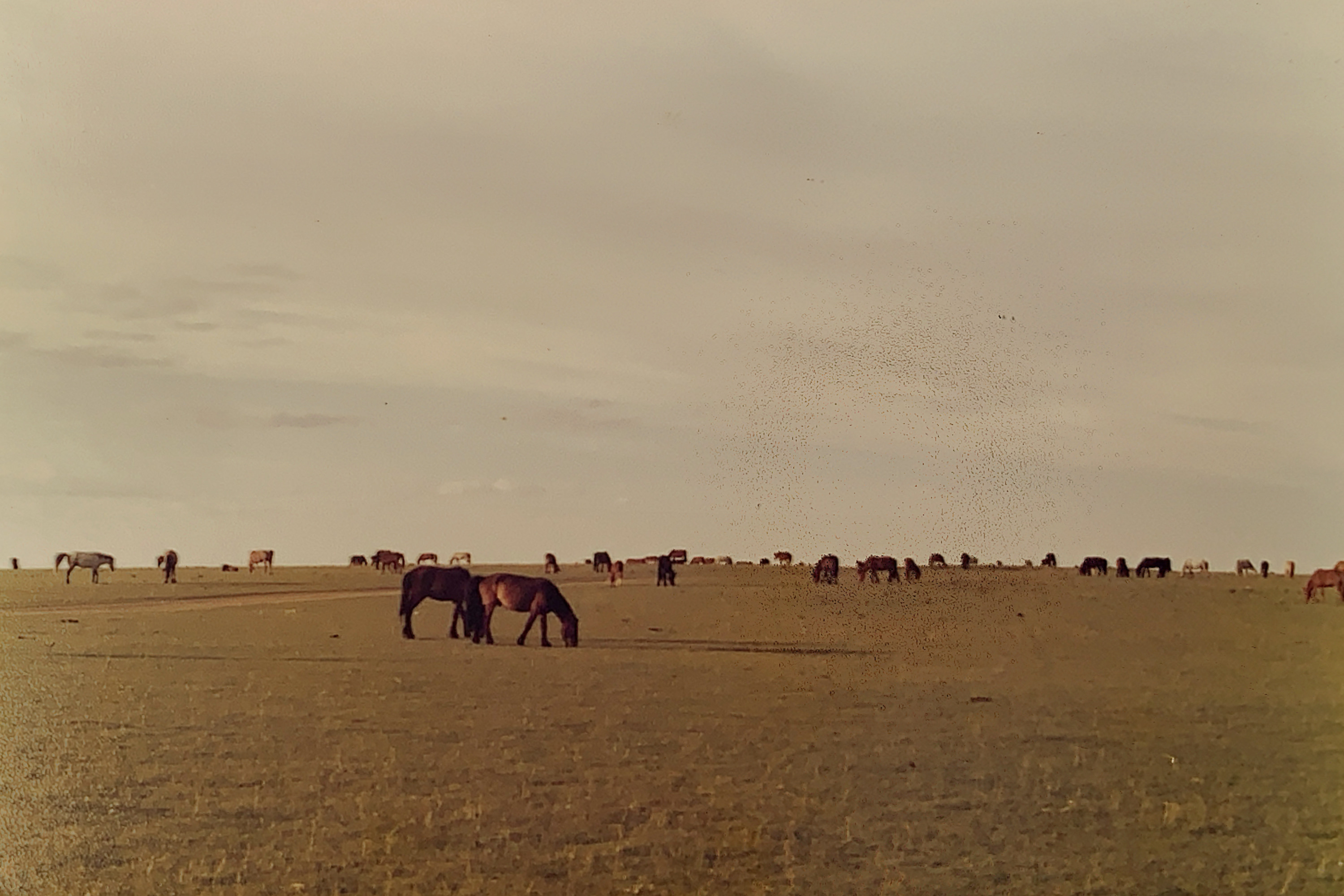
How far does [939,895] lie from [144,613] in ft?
130

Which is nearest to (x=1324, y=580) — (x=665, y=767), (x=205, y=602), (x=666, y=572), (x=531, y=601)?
(x=666, y=572)

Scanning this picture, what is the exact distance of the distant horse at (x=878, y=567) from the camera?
66094mm

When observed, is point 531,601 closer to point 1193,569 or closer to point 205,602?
point 205,602

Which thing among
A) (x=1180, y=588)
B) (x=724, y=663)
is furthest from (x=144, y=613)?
(x=1180, y=588)

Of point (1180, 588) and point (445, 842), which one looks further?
point (1180, 588)

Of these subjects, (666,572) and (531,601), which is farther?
(666,572)

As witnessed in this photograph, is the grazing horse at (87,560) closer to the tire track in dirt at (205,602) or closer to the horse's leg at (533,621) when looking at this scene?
the tire track in dirt at (205,602)

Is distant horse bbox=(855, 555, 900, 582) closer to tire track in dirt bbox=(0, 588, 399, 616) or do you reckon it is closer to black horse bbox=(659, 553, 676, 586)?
black horse bbox=(659, 553, 676, 586)

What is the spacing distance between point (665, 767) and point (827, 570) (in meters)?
52.5

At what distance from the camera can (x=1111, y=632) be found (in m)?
37.1

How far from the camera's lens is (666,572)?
6631 centimetres

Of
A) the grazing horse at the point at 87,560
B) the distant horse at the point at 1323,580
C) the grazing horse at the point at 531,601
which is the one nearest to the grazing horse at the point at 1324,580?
the distant horse at the point at 1323,580

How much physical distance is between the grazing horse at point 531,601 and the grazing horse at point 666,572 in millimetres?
33891

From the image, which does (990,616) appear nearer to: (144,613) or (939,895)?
(144,613)
